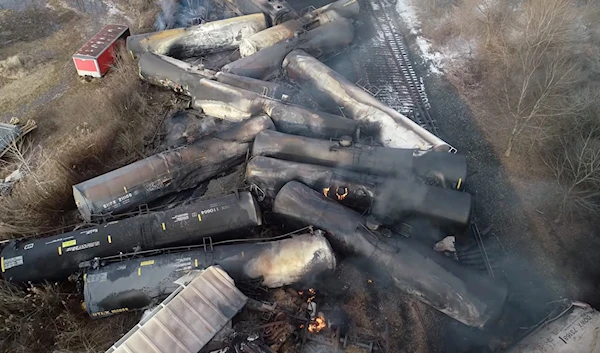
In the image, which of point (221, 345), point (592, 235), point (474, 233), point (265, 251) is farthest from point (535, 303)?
point (221, 345)

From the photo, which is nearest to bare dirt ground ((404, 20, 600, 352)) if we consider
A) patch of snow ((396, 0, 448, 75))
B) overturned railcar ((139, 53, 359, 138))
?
patch of snow ((396, 0, 448, 75))

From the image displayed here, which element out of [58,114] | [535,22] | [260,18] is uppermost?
[535,22]

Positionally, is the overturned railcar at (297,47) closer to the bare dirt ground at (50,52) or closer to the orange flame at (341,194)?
the bare dirt ground at (50,52)

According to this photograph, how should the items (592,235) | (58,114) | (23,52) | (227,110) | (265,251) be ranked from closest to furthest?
(265,251)
(592,235)
(227,110)
(58,114)
(23,52)

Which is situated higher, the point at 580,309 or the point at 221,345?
the point at 580,309

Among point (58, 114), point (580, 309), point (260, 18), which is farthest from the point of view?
point (260, 18)

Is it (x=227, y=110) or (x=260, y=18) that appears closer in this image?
(x=227, y=110)

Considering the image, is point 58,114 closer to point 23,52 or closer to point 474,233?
point 23,52

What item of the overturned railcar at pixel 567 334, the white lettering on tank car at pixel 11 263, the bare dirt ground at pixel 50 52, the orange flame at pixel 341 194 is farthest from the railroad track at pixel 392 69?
the white lettering on tank car at pixel 11 263
